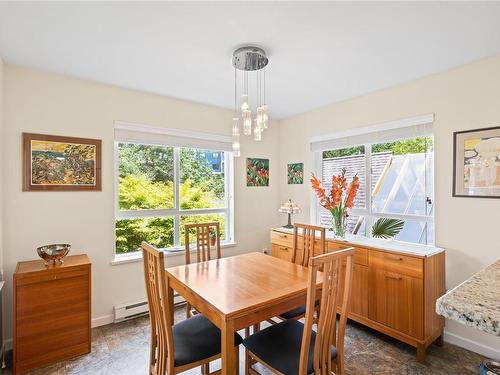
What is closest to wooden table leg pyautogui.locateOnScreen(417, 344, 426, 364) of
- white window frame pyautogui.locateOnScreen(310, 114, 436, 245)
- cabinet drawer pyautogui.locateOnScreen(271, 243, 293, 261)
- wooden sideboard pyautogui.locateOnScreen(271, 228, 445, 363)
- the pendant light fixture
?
wooden sideboard pyautogui.locateOnScreen(271, 228, 445, 363)

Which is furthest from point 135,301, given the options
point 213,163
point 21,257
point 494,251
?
point 494,251

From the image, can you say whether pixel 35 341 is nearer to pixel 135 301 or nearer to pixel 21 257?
pixel 21 257

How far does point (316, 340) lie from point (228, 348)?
0.48 meters

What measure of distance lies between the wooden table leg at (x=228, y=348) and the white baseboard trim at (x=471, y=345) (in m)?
2.18

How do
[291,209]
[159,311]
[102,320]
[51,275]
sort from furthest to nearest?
[291,209], [102,320], [51,275], [159,311]

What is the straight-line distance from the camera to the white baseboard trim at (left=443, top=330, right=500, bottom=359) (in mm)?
2201

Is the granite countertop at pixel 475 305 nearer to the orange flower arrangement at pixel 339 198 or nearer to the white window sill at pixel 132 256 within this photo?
the orange flower arrangement at pixel 339 198

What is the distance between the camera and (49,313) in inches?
85.8

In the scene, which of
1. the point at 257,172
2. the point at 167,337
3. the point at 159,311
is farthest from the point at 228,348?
the point at 257,172

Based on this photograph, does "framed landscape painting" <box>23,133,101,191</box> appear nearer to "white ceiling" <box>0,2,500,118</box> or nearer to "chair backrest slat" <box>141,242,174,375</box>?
"white ceiling" <box>0,2,500,118</box>

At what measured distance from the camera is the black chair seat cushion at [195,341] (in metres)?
1.57

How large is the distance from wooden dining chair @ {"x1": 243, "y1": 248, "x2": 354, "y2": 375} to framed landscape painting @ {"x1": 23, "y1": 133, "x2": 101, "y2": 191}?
219 centimetres

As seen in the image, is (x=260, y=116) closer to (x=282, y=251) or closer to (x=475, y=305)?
(x=475, y=305)

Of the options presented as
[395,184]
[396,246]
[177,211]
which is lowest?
[396,246]
